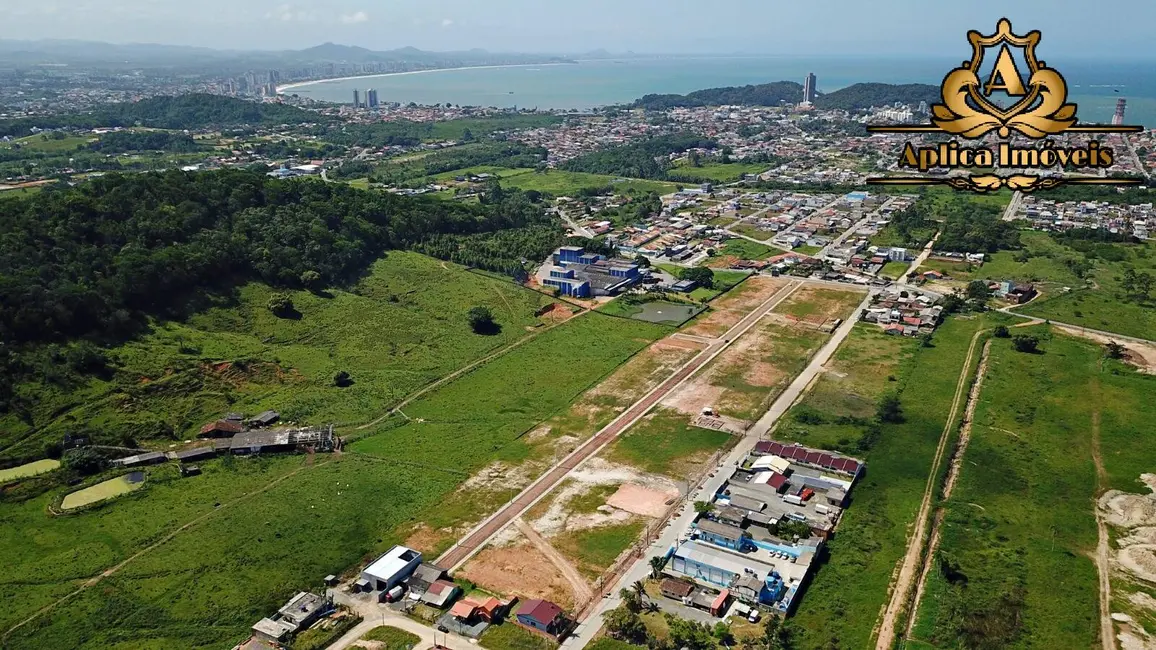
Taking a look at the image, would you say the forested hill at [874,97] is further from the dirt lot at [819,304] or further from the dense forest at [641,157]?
the dirt lot at [819,304]

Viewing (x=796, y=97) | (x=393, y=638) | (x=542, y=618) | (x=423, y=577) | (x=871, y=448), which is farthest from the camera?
(x=796, y=97)

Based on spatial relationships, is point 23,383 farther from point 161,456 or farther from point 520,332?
point 520,332

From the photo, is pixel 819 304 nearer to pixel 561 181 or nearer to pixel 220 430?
pixel 220 430

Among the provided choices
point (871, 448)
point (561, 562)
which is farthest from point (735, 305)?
point (561, 562)

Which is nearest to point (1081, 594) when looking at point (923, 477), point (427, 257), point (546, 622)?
point (923, 477)

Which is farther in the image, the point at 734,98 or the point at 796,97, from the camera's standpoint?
the point at 734,98

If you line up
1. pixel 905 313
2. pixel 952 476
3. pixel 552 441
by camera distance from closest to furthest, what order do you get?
pixel 952 476 < pixel 552 441 < pixel 905 313
